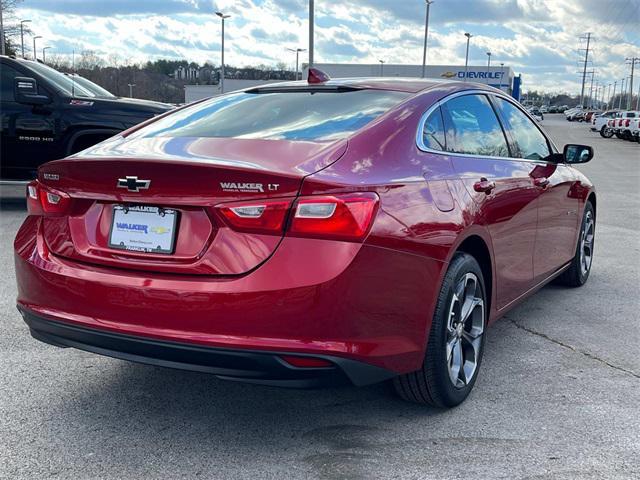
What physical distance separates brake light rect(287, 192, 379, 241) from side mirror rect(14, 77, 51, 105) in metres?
6.91

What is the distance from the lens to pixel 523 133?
4.70 metres

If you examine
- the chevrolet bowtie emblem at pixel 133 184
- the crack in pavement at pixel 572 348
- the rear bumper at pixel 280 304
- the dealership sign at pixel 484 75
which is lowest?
the crack in pavement at pixel 572 348

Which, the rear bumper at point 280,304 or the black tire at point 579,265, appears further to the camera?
the black tire at point 579,265

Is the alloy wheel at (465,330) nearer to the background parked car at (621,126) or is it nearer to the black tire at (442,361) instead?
the black tire at (442,361)

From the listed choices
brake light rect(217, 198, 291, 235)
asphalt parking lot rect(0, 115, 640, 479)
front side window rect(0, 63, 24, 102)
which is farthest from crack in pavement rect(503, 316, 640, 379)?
front side window rect(0, 63, 24, 102)

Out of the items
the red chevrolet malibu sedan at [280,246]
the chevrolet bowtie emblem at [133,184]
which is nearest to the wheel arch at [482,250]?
the red chevrolet malibu sedan at [280,246]

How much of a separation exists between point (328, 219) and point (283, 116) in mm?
978

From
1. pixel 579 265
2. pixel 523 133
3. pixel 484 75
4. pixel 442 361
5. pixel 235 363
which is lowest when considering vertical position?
pixel 579 265

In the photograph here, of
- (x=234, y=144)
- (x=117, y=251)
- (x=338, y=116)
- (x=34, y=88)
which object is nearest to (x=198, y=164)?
(x=234, y=144)

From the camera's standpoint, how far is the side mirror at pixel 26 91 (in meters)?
8.38

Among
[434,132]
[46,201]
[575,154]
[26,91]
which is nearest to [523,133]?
[575,154]

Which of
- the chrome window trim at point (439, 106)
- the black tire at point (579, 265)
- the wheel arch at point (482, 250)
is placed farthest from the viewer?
the black tire at point (579, 265)

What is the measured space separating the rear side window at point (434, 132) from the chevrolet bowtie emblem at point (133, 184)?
4.31 feet

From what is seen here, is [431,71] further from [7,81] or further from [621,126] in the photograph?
[7,81]
